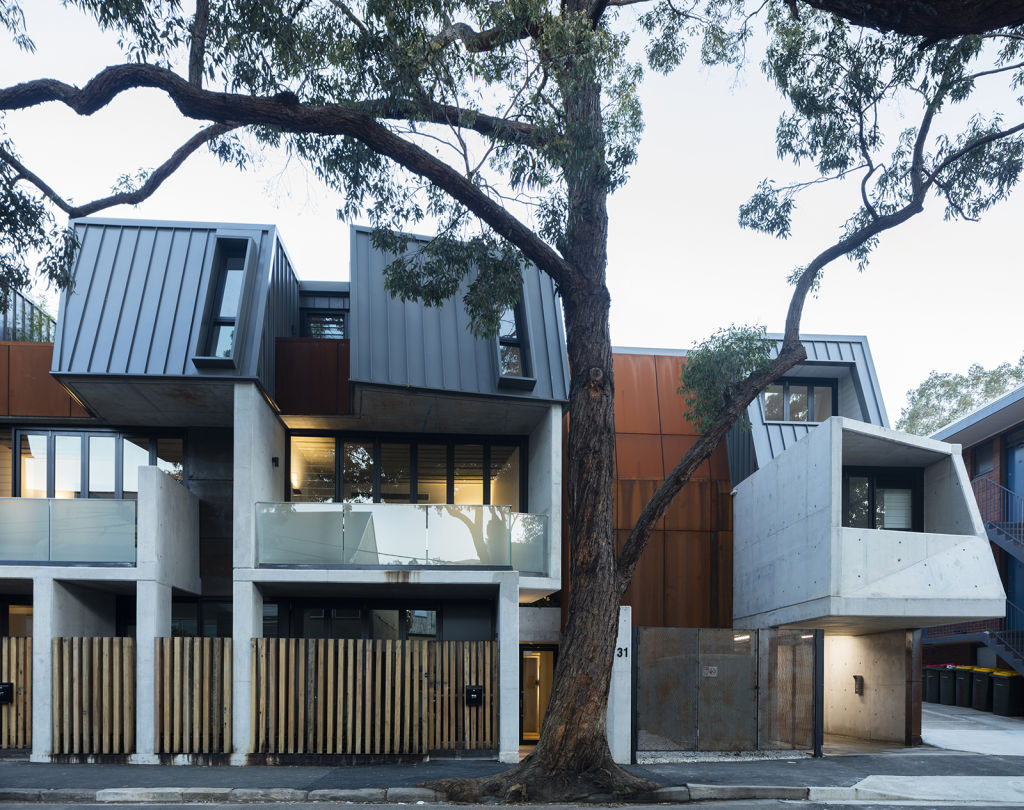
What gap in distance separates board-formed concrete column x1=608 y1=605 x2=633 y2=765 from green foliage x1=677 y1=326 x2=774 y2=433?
4.64 m

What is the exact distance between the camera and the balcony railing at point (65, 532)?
16.3m

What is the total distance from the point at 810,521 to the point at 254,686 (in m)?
9.99

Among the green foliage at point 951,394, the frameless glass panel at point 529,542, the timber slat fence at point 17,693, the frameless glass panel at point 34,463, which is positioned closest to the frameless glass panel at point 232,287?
the frameless glass panel at point 34,463

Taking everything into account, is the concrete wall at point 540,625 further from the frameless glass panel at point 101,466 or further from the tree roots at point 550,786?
the frameless glass panel at point 101,466

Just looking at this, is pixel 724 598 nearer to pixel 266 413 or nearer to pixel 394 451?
pixel 394 451

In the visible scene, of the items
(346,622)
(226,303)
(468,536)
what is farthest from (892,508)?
(226,303)

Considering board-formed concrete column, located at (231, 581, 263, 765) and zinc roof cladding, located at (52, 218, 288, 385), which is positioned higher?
zinc roof cladding, located at (52, 218, 288, 385)

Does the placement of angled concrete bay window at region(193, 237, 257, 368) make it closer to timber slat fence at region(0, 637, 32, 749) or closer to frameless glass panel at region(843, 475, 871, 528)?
timber slat fence at region(0, 637, 32, 749)

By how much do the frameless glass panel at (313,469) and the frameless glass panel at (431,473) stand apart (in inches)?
68.7

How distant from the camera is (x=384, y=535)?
16.8 meters

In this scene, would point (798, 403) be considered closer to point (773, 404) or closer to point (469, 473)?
point (773, 404)

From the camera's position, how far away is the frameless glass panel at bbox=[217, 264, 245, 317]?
17.6m

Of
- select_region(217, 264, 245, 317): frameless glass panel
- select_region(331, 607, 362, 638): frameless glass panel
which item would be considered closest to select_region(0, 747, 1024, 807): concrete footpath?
select_region(331, 607, 362, 638): frameless glass panel

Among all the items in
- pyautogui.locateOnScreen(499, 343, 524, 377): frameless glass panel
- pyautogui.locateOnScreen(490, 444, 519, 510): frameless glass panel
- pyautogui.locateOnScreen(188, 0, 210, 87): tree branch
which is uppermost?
pyautogui.locateOnScreen(188, 0, 210, 87): tree branch
